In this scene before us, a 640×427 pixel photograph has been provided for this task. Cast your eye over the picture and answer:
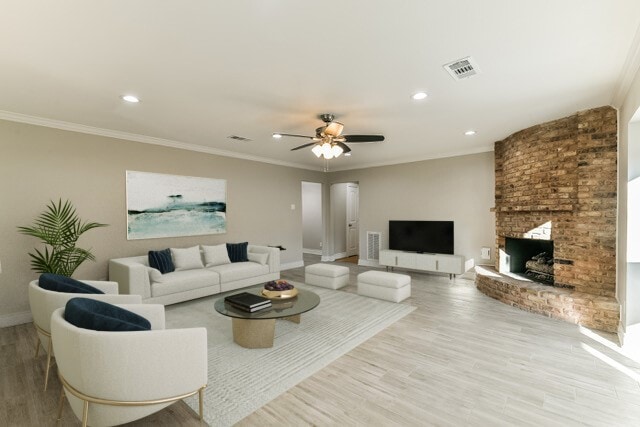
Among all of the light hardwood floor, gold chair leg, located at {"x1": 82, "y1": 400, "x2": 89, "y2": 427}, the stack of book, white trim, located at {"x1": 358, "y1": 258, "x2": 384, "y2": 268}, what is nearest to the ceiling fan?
the stack of book

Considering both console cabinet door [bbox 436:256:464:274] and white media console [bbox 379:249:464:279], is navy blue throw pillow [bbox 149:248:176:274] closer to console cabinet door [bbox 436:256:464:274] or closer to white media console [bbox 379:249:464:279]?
white media console [bbox 379:249:464:279]

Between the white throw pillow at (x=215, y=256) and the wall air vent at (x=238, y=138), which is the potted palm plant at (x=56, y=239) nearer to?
the white throw pillow at (x=215, y=256)

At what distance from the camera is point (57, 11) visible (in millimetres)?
1812

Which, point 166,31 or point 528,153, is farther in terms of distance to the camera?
point 528,153

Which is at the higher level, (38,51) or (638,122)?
(38,51)

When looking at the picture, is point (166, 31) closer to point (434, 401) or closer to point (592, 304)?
point (434, 401)

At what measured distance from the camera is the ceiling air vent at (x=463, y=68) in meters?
2.42

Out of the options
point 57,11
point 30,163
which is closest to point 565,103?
point 57,11

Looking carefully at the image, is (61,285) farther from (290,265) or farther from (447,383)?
(290,265)

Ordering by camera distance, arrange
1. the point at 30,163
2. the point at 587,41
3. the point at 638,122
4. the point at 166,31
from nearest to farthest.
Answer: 1. the point at 166,31
2. the point at 587,41
3. the point at 638,122
4. the point at 30,163

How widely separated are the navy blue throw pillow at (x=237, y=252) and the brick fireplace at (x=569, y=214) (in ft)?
13.9

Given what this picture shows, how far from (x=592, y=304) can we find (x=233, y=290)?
5.01 m

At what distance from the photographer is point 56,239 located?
363 cm

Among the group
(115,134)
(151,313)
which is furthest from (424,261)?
(115,134)
